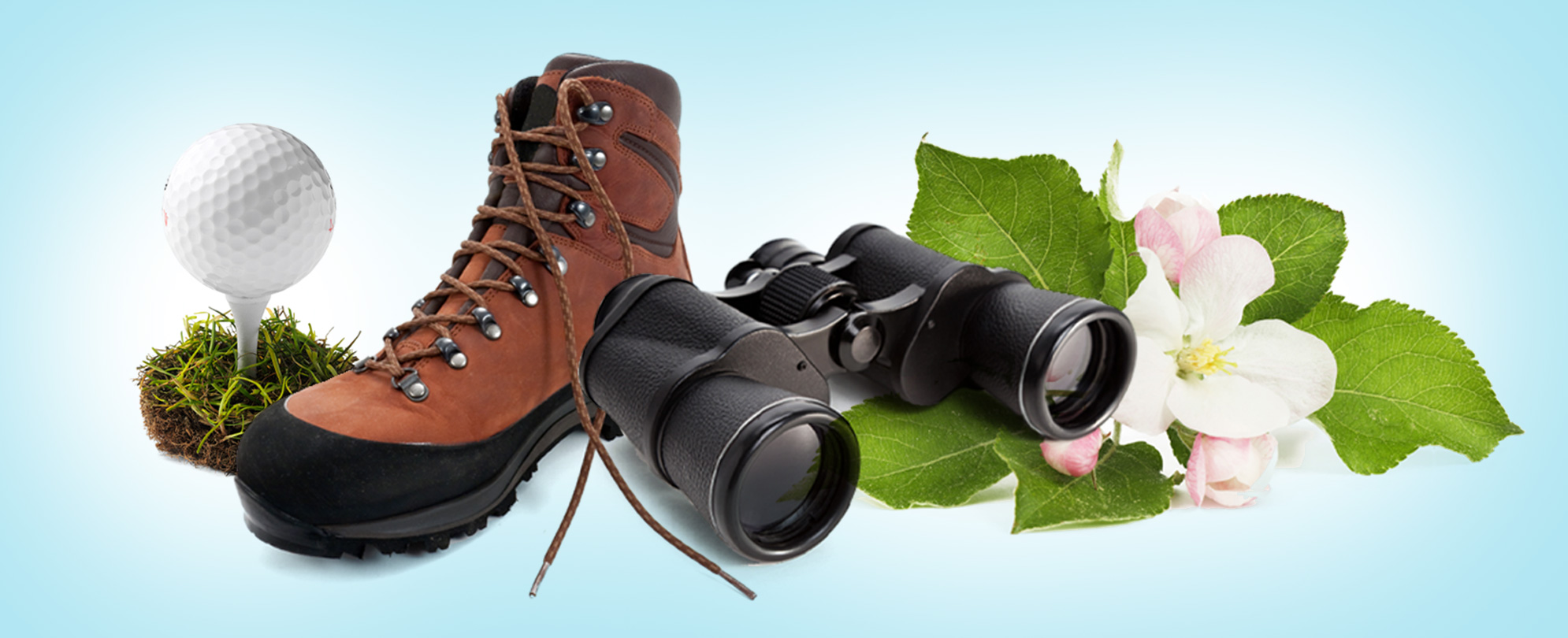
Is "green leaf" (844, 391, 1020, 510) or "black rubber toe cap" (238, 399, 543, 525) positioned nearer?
"black rubber toe cap" (238, 399, 543, 525)

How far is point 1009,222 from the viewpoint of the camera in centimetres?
177

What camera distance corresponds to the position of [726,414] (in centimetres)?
126

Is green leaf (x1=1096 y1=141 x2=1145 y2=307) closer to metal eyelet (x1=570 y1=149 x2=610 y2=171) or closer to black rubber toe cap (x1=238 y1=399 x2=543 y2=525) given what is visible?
metal eyelet (x1=570 y1=149 x2=610 y2=171)

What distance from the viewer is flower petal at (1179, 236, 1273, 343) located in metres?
1.52

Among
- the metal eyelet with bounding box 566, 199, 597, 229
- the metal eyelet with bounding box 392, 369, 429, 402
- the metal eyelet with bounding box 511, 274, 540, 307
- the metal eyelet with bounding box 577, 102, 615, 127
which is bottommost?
the metal eyelet with bounding box 392, 369, 429, 402

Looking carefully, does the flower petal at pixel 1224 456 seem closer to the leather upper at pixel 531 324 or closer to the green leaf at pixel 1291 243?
the green leaf at pixel 1291 243

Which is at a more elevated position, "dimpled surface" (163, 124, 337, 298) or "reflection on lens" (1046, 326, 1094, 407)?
"dimpled surface" (163, 124, 337, 298)

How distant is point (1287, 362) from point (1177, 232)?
0.83ft

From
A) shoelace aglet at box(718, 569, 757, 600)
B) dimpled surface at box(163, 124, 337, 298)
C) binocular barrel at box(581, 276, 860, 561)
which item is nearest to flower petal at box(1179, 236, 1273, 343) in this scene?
binocular barrel at box(581, 276, 860, 561)

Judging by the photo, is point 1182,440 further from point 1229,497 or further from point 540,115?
point 540,115

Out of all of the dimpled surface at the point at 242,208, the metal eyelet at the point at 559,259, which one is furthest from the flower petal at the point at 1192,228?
the dimpled surface at the point at 242,208

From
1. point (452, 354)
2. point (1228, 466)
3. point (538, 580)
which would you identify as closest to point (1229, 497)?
point (1228, 466)

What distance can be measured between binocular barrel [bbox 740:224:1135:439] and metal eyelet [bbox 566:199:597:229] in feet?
1.27

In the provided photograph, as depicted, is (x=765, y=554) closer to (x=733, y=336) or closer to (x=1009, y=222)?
(x=733, y=336)
